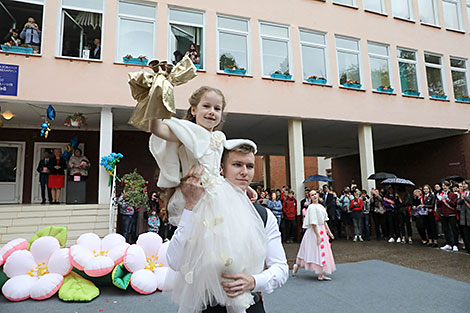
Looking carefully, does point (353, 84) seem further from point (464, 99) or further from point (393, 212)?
point (464, 99)

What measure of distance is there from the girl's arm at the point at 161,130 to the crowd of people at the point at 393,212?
8.80 meters

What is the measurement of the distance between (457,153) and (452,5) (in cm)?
739

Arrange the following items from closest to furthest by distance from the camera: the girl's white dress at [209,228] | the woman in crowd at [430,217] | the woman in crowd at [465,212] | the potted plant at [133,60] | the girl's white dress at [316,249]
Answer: the girl's white dress at [209,228], the girl's white dress at [316,249], the woman in crowd at [465,212], the woman in crowd at [430,217], the potted plant at [133,60]

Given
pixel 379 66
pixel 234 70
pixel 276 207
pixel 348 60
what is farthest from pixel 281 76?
pixel 379 66

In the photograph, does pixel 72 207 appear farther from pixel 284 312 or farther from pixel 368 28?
pixel 368 28

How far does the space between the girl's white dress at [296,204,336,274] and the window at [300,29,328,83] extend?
23.1 ft

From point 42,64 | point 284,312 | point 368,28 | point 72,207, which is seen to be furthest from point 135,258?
point 368,28

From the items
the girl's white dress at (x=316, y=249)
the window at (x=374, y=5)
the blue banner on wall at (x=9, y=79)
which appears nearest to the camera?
the girl's white dress at (x=316, y=249)

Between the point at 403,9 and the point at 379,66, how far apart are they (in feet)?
11.0

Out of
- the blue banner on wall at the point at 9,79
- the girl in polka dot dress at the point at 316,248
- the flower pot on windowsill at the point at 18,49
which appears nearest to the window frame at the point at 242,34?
the flower pot on windowsill at the point at 18,49

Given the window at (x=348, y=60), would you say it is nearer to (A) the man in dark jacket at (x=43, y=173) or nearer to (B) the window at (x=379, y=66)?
(B) the window at (x=379, y=66)

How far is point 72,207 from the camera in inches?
354

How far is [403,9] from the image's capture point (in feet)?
47.3

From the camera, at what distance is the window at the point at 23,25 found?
9172mm
